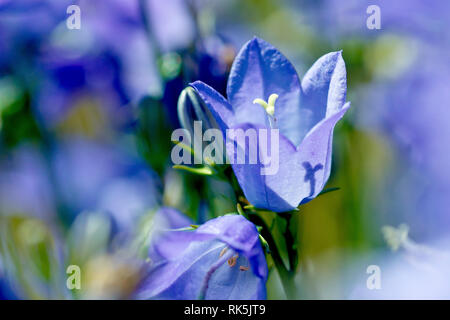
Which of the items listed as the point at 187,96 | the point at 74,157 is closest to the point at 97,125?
the point at 74,157

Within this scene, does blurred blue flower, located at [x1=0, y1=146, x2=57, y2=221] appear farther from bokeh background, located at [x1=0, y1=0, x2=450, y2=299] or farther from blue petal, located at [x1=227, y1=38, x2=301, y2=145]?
blue petal, located at [x1=227, y1=38, x2=301, y2=145]

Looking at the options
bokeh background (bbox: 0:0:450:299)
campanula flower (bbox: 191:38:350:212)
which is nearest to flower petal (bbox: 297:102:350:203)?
campanula flower (bbox: 191:38:350:212)

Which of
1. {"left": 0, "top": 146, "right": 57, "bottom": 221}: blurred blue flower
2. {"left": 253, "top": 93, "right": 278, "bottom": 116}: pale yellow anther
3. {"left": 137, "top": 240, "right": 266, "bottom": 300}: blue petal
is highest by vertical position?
A: {"left": 253, "top": 93, "right": 278, "bottom": 116}: pale yellow anther

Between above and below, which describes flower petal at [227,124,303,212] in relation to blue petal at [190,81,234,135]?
below

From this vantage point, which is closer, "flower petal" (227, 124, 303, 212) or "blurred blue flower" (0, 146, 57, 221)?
"flower petal" (227, 124, 303, 212)

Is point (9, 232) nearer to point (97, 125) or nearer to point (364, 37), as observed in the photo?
point (97, 125)

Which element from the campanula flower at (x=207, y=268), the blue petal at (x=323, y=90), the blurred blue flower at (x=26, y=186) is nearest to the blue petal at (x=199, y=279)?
the campanula flower at (x=207, y=268)

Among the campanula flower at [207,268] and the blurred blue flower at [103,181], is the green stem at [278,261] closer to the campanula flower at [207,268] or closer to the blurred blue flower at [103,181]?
the campanula flower at [207,268]

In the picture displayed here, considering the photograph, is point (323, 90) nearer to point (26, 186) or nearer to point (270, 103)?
point (270, 103)

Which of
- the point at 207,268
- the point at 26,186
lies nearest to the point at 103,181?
the point at 26,186
